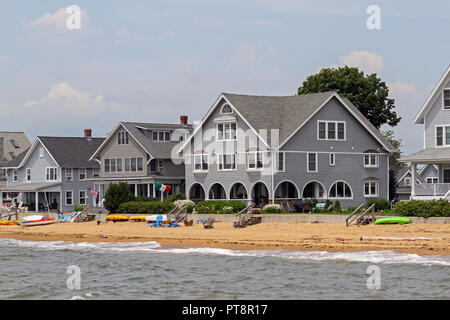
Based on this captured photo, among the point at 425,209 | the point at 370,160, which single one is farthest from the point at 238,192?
the point at 425,209

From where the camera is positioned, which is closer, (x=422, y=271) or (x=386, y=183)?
(x=422, y=271)

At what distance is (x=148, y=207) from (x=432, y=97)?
856 inches

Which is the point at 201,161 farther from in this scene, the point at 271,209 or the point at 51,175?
the point at 51,175

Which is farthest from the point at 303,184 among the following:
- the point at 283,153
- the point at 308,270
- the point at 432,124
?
the point at 308,270

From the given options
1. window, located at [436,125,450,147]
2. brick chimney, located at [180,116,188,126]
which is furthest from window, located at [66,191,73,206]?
window, located at [436,125,450,147]

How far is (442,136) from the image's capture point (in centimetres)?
5494

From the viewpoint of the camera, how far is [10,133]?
106m

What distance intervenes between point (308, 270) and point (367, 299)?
20.4ft

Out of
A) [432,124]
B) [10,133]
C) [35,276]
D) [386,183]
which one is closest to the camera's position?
[35,276]

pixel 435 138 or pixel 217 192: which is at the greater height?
pixel 435 138

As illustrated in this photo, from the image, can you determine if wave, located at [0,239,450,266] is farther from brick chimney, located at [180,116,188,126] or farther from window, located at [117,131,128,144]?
brick chimney, located at [180,116,188,126]

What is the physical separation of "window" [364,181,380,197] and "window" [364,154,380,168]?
136cm

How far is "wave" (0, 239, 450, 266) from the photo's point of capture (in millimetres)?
36625

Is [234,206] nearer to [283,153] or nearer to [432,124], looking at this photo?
[283,153]
